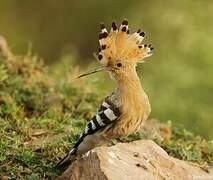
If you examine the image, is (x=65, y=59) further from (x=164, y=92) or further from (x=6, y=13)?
(x=6, y=13)

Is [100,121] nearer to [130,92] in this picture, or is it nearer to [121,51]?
[130,92]

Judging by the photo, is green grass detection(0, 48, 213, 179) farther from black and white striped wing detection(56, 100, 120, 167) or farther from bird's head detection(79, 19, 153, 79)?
bird's head detection(79, 19, 153, 79)

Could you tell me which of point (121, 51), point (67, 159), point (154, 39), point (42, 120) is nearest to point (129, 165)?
point (67, 159)

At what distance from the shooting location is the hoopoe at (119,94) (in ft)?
20.7

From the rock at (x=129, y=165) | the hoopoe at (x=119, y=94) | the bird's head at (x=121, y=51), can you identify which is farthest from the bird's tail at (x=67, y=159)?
the bird's head at (x=121, y=51)

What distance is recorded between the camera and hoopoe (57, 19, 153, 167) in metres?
6.30

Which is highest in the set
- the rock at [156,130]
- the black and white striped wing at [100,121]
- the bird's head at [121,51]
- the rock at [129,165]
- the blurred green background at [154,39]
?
the blurred green background at [154,39]

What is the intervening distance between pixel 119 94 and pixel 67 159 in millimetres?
616

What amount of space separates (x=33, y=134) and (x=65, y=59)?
2569 millimetres

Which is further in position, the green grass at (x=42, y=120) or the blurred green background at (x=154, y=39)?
the blurred green background at (x=154, y=39)

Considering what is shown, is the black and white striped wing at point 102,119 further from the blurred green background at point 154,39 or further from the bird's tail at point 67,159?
the blurred green background at point 154,39

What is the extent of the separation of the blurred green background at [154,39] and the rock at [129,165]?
2450 millimetres

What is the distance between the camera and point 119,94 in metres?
6.36

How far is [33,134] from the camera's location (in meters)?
7.20
